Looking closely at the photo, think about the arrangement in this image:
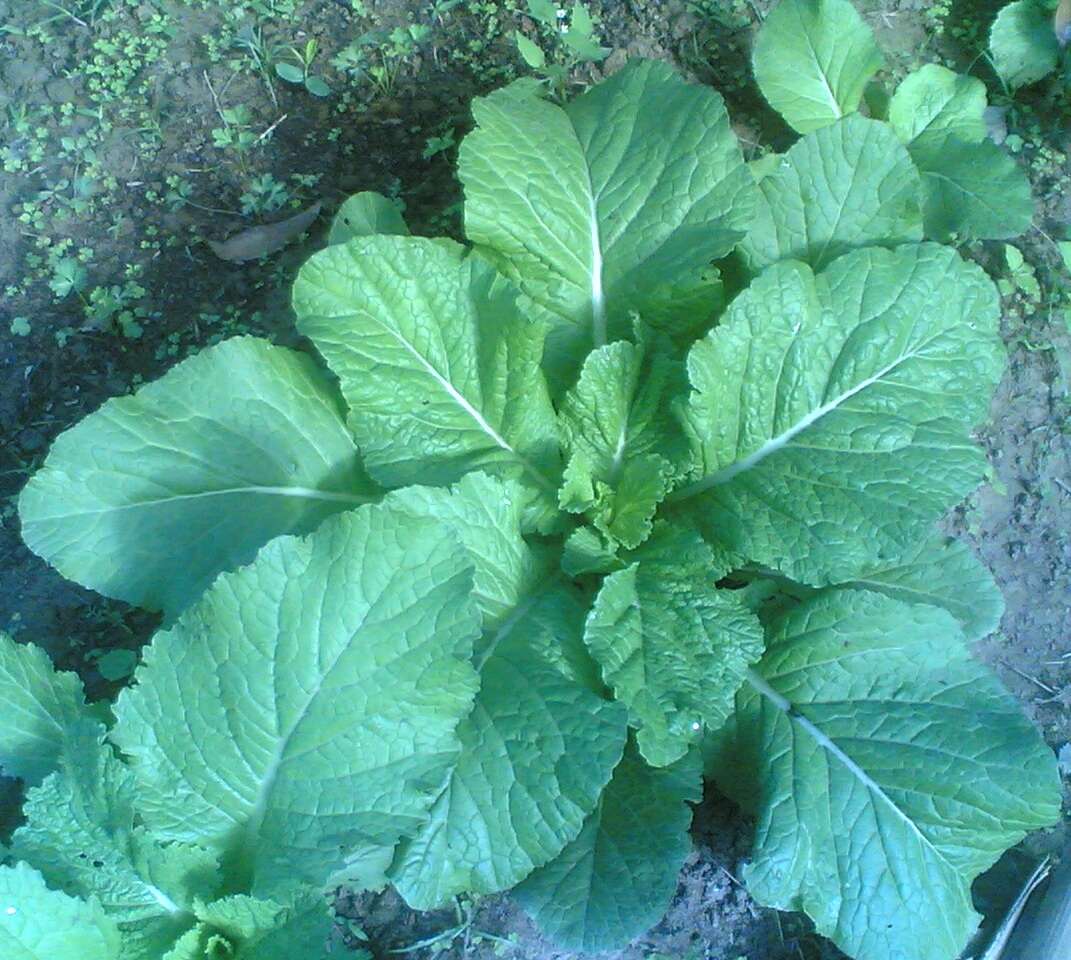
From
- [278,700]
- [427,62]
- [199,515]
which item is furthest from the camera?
[427,62]

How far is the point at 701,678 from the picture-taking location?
1930 millimetres

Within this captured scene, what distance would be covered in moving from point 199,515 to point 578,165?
1.13 m

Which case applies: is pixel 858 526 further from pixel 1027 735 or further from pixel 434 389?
pixel 434 389

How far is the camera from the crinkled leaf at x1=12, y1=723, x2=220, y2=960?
69.8 inches

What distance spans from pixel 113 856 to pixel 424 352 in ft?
3.70

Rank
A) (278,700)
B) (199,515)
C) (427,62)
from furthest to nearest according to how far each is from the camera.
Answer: (427,62), (199,515), (278,700)

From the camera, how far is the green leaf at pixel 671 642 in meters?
1.86

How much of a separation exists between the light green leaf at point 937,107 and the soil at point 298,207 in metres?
0.25

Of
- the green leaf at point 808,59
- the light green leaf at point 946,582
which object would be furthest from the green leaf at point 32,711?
the green leaf at point 808,59

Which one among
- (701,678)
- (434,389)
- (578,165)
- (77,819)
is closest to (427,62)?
(578,165)

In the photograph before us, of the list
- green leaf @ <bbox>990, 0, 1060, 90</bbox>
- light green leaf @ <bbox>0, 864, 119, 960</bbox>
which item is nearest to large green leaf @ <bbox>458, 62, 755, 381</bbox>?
green leaf @ <bbox>990, 0, 1060, 90</bbox>

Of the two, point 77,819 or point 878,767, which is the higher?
point 77,819

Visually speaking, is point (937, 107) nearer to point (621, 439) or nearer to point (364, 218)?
point (621, 439)

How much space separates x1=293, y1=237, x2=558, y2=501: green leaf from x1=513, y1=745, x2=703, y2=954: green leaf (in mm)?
719
